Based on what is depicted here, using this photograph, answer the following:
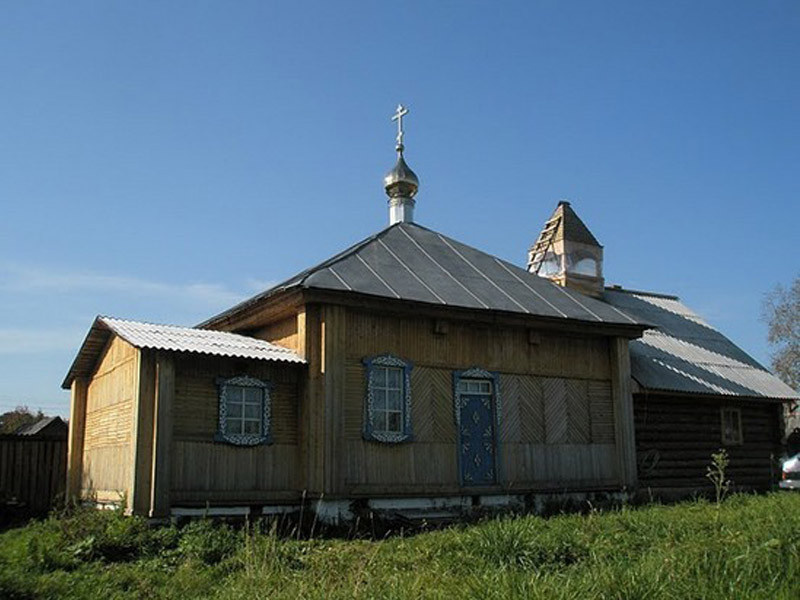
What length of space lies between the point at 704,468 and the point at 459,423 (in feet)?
24.5

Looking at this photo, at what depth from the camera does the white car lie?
25.5 metres

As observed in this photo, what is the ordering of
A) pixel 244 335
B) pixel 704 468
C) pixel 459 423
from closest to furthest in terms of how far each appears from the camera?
pixel 459 423, pixel 244 335, pixel 704 468

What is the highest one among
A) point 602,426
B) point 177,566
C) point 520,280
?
point 520,280

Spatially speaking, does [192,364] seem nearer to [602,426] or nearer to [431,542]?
[431,542]

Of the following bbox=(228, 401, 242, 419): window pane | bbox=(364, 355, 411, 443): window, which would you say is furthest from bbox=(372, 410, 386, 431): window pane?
bbox=(228, 401, 242, 419): window pane

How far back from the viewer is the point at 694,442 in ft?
64.8

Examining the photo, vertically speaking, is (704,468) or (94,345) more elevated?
(94,345)

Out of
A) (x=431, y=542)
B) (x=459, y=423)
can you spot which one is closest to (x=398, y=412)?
(x=459, y=423)

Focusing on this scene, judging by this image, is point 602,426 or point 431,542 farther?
point 602,426

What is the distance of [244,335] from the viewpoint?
1642 centimetres

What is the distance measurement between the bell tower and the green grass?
33.0 ft

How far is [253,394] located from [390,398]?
2.24m

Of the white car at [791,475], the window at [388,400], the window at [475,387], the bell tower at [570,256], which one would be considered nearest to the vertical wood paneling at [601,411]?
the window at [475,387]

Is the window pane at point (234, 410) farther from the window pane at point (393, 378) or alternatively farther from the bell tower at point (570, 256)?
the bell tower at point (570, 256)
